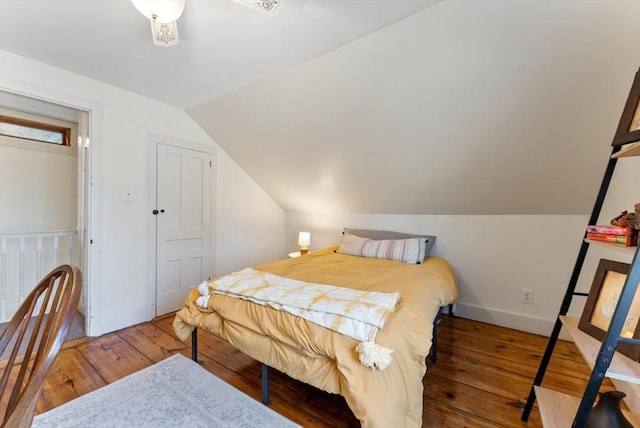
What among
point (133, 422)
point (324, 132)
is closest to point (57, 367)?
point (133, 422)

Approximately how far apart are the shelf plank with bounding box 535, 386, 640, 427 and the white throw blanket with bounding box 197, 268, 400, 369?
0.72 m

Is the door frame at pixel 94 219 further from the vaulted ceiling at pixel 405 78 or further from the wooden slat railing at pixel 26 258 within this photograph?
the wooden slat railing at pixel 26 258

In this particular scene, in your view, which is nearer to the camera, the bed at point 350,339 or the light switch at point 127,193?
the bed at point 350,339

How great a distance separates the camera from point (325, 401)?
66.5 inches

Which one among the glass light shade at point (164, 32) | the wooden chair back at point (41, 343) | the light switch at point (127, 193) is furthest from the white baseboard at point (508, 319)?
the light switch at point (127, 193)

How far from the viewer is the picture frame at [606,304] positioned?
1.10m

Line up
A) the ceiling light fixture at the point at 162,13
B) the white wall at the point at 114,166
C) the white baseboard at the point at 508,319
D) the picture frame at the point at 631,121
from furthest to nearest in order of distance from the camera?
1. the white baseboard at the point at 508,319
2. the white wall at the point at 114,166
3. the ceiling light fixture at the point at 162,13
4. the picture frame at the point at 631,121

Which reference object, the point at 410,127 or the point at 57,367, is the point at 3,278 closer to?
the point at 57,367

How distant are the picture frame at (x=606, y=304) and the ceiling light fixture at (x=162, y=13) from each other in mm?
2223

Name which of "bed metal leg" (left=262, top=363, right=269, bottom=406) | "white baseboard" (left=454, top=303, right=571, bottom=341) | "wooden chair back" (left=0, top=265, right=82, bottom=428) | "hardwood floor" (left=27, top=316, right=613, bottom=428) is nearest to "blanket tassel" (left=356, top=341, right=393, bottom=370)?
"hardwood floor" (left=27, top=316, right=613, bottom=428)

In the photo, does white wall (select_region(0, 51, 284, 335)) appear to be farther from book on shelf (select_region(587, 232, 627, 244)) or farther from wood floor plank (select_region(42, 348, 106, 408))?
book on shelf (select_region(587, 232, 627, 244))

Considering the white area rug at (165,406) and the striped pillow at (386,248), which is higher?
the striped pillow at (386,248)

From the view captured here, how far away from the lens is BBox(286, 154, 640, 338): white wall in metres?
2.46

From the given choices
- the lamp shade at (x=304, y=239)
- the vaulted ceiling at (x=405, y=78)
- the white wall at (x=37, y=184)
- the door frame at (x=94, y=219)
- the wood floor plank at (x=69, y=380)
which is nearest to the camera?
the vaulted ceiling at (x=405, y=78)
